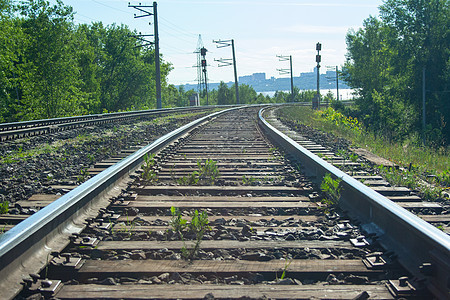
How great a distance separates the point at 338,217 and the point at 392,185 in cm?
133

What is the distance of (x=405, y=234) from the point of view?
110 inches

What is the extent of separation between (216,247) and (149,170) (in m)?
2.99

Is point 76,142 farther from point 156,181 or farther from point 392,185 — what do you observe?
point 392,185

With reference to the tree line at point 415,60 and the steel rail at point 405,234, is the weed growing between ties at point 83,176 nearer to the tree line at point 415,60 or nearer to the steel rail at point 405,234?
the steel rail at point 405,234

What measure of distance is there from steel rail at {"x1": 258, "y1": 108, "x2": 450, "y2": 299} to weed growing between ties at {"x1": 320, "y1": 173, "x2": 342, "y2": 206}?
59 mm

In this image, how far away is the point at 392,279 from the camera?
99.3 inches

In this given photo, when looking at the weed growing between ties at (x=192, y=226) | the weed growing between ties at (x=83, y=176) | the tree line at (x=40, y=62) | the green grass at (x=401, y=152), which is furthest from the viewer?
the tree line at (x=40, y=62)

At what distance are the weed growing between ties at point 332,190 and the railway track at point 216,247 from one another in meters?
0.08

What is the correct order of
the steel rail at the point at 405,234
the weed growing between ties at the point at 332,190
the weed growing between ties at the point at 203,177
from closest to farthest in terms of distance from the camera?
the steel rail at the point at 405,234, the weed growing between ties at the point at 332,190, the weed growing between ties at the point at 203,177

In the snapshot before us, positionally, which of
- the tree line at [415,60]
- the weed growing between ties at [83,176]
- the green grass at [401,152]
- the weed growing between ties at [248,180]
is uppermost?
the tree line at [415,60]

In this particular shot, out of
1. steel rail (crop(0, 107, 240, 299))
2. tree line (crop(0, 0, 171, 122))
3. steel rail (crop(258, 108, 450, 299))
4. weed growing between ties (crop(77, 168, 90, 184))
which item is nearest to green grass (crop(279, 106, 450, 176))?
steel rail (crop(258, 108, 450, 299))

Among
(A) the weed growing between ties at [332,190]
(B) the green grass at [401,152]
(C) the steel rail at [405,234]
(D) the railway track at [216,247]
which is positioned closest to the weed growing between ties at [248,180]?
(D) the railway track at [216,247]

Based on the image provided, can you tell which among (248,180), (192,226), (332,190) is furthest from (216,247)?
(248,180)

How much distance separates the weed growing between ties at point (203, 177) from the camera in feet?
17.2
